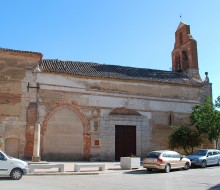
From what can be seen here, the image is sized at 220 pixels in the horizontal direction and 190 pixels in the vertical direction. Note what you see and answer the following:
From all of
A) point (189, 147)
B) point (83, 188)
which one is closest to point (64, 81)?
point (189, 147)

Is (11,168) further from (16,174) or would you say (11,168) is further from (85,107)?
(85,107)

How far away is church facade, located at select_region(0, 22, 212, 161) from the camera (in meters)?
22.9

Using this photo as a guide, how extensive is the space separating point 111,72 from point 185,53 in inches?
407

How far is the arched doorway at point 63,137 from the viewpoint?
23453 mm

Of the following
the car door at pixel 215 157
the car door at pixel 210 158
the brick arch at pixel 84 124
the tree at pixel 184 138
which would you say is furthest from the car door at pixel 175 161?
the brick arch at pixel 84 124

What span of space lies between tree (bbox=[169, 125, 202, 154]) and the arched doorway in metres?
7.73

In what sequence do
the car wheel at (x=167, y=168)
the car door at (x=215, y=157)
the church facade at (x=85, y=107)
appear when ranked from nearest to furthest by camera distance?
the car wheel at (x=167, y=168)
the car door at (x=215, y=157)
the church facade at (x=85, y=107)

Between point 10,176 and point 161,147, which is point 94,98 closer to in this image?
point 161,147

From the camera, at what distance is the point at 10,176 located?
12984mm

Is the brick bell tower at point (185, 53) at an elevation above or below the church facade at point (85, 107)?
above

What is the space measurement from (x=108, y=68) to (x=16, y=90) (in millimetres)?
9004

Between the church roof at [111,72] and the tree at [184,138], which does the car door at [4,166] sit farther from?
the tree at [184,138]

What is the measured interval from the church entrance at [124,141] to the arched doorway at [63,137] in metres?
3.11

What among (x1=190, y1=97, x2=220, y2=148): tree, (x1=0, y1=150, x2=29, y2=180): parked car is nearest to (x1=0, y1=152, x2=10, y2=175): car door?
(x1=0, y1=150, x2=29, y2=180): parked car
